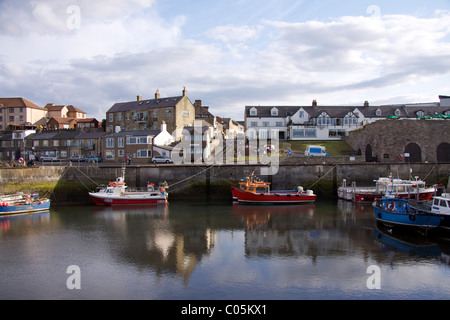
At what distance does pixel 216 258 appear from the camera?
1700cm

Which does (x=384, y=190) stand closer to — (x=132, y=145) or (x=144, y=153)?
(x=144, y=153)

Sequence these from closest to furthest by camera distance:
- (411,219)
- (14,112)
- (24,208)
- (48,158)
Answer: (411,219), (24,208), (48,158), (14,112)

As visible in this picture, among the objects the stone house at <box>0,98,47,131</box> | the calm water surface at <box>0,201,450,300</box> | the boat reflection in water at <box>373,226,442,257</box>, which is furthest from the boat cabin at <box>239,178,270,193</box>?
the stone house at <box>0,98,47,131</box>

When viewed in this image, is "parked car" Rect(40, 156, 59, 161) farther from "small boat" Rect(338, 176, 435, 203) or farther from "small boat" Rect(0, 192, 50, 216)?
"small boat" Rect(338, 176, 435, 203)

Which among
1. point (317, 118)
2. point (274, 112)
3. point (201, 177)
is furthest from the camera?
point (274, 112)

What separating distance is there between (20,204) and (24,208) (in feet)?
1.96

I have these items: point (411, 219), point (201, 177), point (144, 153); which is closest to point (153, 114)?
point (144, 153)

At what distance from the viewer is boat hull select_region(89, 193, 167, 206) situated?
105 ft

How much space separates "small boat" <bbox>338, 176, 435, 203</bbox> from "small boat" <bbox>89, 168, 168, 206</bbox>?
57.7 feet

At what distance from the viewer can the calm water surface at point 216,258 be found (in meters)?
13.3
